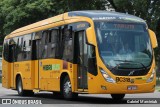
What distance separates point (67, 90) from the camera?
60.0ft

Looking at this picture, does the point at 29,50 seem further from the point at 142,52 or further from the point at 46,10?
the point at 46,10

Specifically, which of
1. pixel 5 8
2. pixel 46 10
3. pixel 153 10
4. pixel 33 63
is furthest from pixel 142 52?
pixel 5 8

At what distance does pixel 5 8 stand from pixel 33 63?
2794cm

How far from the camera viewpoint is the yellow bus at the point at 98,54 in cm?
1631

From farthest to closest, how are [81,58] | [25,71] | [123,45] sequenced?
[25,71] → [81,58] → [123,45]

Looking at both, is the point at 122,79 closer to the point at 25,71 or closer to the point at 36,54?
the point at 36,54

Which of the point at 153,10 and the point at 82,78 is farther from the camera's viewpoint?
the point at 153,10

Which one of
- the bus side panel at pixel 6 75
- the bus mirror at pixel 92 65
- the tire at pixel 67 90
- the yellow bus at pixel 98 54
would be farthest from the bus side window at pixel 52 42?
the bus side panel at pixel 6 75

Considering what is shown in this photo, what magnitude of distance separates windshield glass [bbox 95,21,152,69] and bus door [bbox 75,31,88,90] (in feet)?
2.64

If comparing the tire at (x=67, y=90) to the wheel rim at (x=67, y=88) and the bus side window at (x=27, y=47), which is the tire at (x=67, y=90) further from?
the bus side window at (x=27, y=47)

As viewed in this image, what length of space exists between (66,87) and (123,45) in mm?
3028

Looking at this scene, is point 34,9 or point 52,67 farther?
point 34,9

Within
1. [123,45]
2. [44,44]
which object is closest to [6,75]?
[44,44]

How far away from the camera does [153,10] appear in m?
41.2
